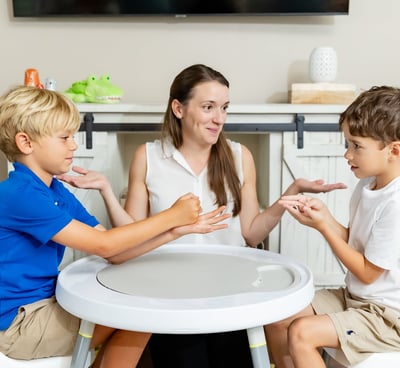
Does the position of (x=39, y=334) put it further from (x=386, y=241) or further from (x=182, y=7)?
(x=182, y=7)

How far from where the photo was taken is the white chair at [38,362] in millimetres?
1210

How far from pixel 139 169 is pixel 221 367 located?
2.11ft

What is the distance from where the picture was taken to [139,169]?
6.15ft

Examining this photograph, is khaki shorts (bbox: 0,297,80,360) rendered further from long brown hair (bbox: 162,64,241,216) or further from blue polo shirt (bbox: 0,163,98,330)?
long brown hair (bbox: 162,64,241,216)

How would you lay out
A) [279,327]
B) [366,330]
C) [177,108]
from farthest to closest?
[177,108], [279,327], [366,330]

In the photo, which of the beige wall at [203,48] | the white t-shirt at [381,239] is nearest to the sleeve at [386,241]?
the white t-shirt at [381,239]

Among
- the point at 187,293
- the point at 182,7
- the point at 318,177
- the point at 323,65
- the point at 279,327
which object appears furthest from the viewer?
the point at 182,7

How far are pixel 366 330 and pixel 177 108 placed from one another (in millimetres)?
908

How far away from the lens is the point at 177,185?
1.88 m

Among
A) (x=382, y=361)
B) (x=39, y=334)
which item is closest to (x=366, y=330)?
(x=382, y=361)

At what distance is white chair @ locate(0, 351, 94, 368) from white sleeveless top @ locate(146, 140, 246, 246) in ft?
2.27

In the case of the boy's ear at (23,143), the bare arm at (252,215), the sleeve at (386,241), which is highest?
the boy's ear at (23,143)

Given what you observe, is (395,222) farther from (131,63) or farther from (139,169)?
(131,63)

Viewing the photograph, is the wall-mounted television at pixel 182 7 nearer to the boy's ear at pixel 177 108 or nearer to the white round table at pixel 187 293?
the boy's ear at pixel 177 108
